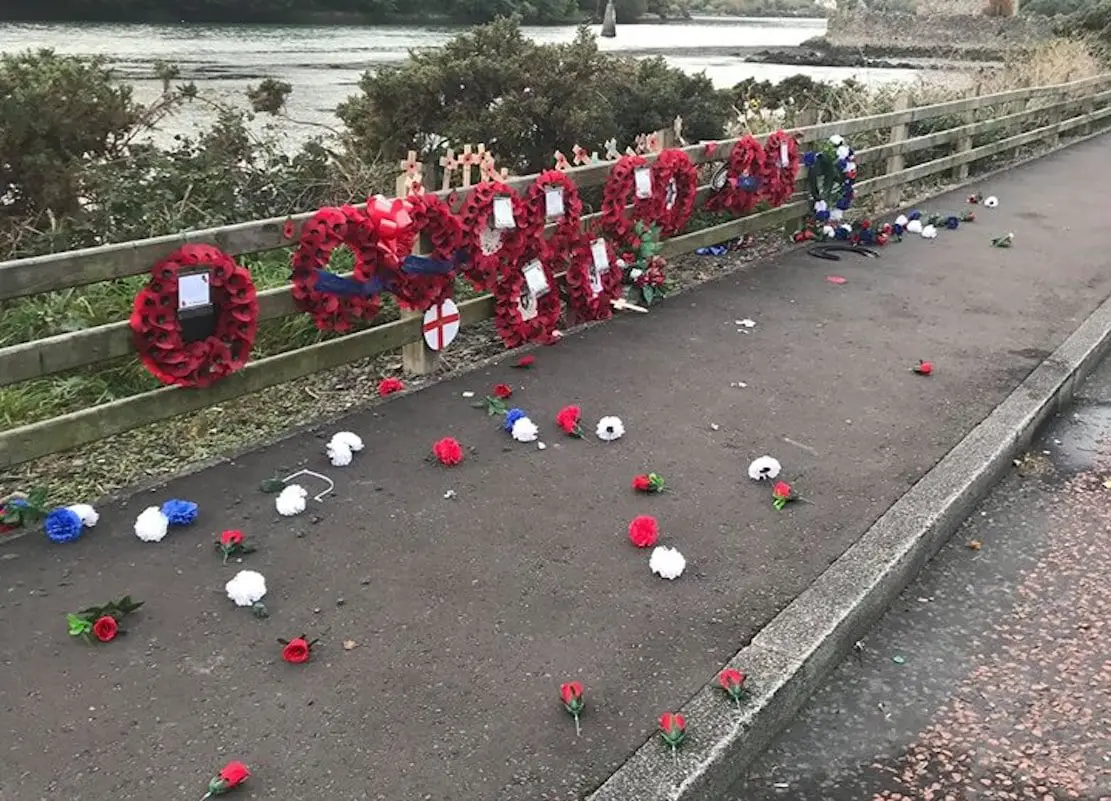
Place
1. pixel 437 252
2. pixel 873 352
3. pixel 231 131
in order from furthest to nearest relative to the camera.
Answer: pixel 231 131 < pixel 873 352 < pixel 437 252

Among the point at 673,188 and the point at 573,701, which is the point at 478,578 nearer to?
the point at 573,701

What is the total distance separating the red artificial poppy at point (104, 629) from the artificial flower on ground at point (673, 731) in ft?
5.74

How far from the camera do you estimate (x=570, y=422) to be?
514 cm

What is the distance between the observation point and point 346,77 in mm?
24750

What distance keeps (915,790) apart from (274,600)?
6.94ft

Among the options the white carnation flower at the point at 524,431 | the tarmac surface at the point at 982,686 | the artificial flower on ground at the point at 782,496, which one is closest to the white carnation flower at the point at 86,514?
the white carnation flower at the point at 524,431

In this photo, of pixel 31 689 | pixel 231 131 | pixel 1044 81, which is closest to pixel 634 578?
pixel 31 689

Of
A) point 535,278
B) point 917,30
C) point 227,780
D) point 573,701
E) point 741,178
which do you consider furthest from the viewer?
point 917,30

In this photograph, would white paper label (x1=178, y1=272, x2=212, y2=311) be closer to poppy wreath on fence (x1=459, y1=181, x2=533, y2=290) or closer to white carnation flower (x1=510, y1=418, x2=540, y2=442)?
white carnation flower (x1=510, y1=418, x2=540, y2=442)

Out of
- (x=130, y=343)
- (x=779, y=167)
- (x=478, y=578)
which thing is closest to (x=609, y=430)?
(x=478, y=578)

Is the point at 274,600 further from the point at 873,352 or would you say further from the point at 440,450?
the point at 873,352

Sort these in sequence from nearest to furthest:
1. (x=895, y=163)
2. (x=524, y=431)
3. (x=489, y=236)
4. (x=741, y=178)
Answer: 1. (x=524, y=431)
2. (x=489, y=236)
3. (x=741, y=178)
4. (x=895, y=163)

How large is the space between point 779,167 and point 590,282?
2.74 metres

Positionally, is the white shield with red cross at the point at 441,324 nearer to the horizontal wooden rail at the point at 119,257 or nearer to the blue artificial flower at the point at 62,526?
the horizontal wooden rail at the point at 119,257
